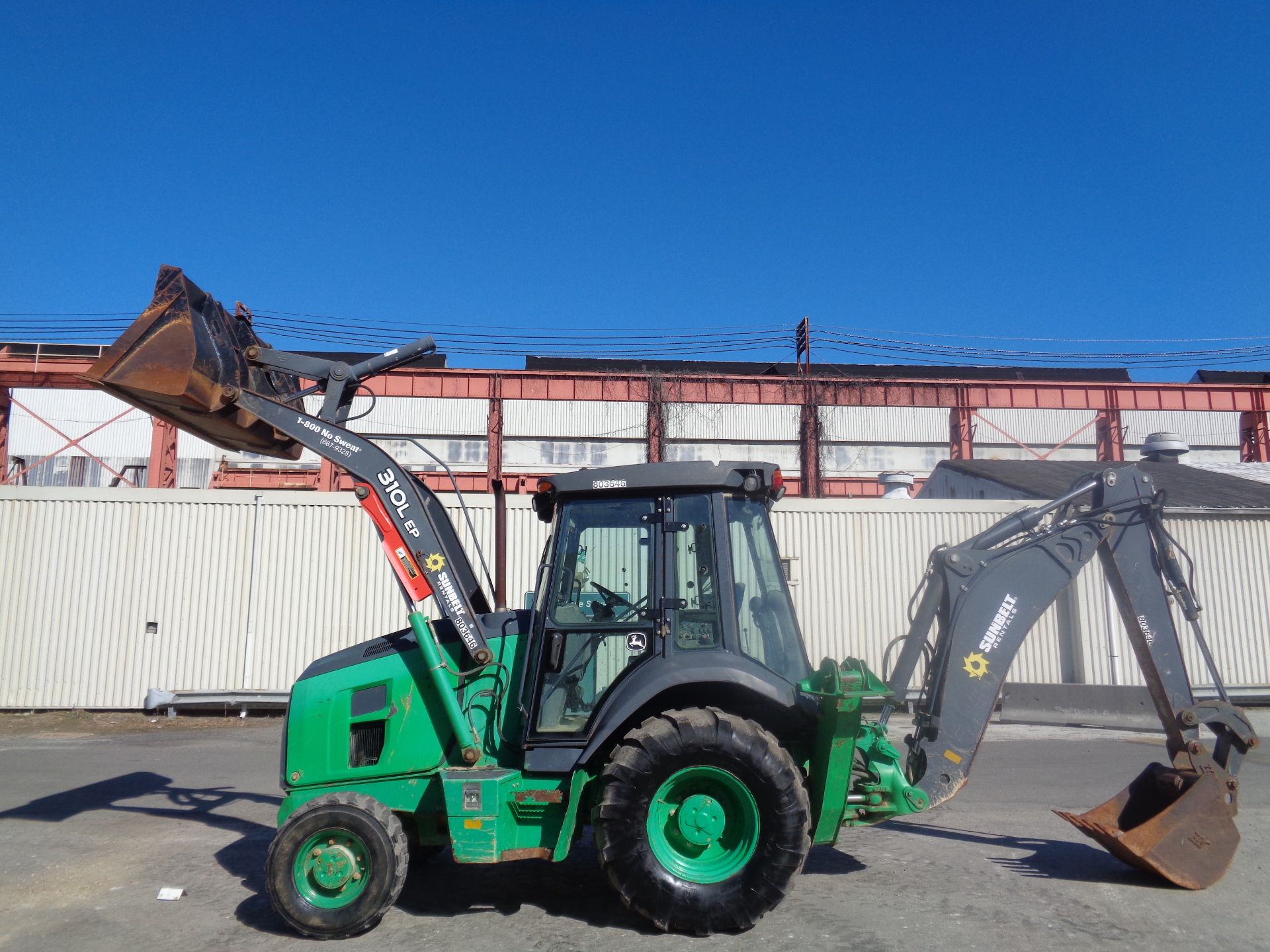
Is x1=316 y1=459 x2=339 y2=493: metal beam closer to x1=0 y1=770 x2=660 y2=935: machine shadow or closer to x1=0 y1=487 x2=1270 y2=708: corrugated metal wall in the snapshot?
x1=0 y1=487 x2=1270 y2=708: corrugated metal wall

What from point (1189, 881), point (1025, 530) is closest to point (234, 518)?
point (1025, 530)

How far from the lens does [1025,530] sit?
5789 millimetres

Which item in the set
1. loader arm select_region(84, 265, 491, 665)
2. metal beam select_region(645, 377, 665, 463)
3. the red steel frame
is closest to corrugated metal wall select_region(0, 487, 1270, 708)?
loader arm select_region(84, 265, 491, 665)

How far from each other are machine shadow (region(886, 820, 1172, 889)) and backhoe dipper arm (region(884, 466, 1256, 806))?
0.77m

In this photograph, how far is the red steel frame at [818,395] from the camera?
2877 centimetres

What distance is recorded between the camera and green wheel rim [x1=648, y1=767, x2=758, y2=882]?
15.1 feet

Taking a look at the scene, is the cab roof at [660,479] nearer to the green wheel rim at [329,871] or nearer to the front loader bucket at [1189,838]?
the green wheel rim at [329,871]

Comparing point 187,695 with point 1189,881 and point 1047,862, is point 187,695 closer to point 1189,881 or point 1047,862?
point 1047,862

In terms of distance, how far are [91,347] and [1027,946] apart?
3971cm

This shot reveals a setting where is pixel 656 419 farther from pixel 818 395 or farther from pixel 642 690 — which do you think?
pixel 642 690

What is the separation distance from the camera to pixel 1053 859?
5934 millimetres

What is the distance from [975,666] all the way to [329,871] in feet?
12.5

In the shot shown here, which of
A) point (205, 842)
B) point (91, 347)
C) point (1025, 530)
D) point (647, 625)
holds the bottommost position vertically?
point (205, 842)

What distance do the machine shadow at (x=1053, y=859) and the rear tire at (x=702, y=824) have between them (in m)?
2.06
